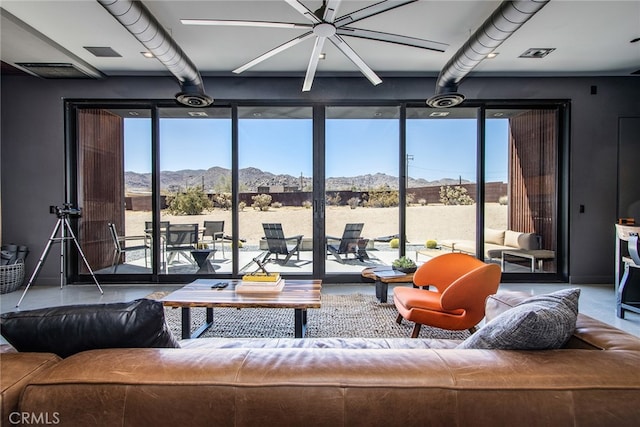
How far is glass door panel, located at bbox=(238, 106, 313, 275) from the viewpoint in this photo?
486cm

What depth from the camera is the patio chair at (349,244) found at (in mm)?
4902

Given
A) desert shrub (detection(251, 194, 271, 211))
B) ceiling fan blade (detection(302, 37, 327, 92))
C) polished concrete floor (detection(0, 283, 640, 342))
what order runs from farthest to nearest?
desert shrub (detection(251, 194, 271, 211)) → polished concrete floor (detection(0, 283, 640, 342)) → ceiling fan blade (detection(302, 37, 327, 92))

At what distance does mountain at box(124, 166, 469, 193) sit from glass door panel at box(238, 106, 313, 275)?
16 millimetres

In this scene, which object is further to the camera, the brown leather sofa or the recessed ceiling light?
the recessed ceiling light

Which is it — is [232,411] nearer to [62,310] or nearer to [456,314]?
[62,310]

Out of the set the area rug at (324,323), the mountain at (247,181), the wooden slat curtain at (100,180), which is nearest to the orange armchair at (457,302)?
the area rug at (324,323)

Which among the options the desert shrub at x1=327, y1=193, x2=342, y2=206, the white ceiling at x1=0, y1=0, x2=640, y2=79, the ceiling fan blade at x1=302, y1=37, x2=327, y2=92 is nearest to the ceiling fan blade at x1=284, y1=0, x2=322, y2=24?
the ceiling fan blade at x1=302, y1=37, x2=327, y2=92

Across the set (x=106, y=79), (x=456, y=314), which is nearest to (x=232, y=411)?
(x=456, y=314)

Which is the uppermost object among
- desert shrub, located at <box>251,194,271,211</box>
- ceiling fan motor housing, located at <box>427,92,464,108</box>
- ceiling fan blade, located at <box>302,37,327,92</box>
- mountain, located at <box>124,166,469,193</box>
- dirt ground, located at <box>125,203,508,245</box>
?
ceiling fan blade, located at <box>302,37,327,92</box>

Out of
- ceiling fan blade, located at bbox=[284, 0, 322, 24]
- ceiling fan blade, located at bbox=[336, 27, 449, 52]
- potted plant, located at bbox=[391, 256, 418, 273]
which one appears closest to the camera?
ceiling fan blade, located at bbox=[284, 0, 322, 24]

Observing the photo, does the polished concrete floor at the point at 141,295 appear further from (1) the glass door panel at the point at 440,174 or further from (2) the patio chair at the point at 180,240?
(1) the glass door panel at the point at 440,174

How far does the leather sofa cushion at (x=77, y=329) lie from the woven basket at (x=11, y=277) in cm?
442

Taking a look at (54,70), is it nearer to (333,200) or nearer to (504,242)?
(333,200)

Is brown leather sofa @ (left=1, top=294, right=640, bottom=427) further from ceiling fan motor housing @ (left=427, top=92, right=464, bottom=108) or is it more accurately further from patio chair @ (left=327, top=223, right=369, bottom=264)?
patio chair @ (left=327, top=223, right=369, bottom=264)
